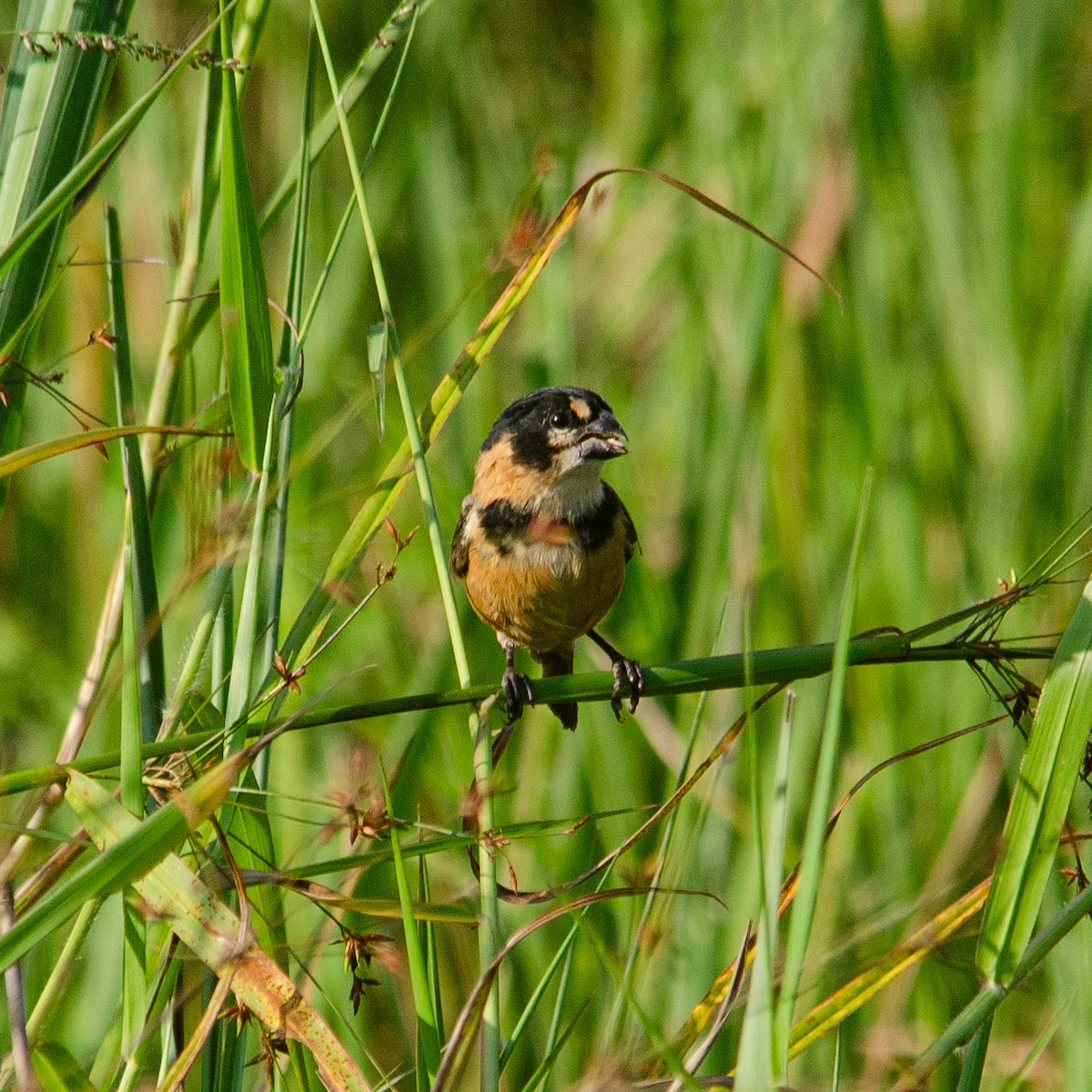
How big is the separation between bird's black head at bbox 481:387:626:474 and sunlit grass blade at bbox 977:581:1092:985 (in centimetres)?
139

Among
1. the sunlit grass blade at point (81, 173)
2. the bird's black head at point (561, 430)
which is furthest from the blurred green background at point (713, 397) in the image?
Answer: the sunlit grass blade at point (81, 173)

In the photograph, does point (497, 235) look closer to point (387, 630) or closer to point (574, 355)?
point (574, 355)

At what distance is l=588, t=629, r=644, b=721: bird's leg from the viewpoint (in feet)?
6.76

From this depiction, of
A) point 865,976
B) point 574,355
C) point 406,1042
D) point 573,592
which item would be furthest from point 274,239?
point 865,976

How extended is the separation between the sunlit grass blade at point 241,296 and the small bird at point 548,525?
1.27 meters

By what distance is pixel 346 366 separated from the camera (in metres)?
4.23

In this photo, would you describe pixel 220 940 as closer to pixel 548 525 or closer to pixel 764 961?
pixel 764 961

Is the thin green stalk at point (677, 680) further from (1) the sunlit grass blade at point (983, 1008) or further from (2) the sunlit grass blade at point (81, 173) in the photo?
(2) the sunlit grass blade at point (81, 173)

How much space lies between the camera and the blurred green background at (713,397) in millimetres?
3348

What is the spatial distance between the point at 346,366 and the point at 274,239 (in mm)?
619

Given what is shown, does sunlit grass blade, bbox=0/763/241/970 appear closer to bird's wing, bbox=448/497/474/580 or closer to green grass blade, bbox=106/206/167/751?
green grass blade, bbox=106/206/167/751

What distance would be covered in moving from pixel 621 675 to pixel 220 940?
856 millimetres

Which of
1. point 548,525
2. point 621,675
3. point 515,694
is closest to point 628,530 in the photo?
point 548,525

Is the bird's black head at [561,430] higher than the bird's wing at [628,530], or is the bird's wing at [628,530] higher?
the bird's black head at [561,430]
